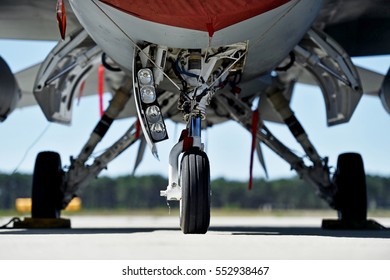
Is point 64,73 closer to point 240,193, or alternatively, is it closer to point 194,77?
point 194,77

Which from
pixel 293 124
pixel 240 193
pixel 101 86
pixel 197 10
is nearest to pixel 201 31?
pixel 197 10

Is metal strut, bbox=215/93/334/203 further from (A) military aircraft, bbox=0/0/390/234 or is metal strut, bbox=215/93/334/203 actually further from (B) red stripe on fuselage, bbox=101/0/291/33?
(B) red stripe on fuselage, bbox=101/0/291/33

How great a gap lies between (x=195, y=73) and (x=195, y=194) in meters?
1.61

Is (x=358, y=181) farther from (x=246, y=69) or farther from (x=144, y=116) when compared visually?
(x=144, y=116)

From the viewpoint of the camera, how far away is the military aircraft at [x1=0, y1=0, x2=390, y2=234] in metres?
8.40

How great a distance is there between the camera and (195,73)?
9.12 metres

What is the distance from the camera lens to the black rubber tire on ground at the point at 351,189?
13.0 m

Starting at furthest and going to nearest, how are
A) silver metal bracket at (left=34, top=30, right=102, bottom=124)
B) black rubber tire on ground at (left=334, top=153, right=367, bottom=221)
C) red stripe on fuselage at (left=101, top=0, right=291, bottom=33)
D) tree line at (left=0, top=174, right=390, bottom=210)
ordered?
tree line at (left=0, top=174, right=390, bottom=210), black rubber tire on ground at (left=334, top=153, right=367, bottom=221), silver metal bracket at (left=34, top=30, right=102, bottom=124), red stripe on fuselage at (left=101, top=0, right=291, bottom=33)

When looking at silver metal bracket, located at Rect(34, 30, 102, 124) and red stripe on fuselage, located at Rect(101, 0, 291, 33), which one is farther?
silver metal bracket, located at Rect(34, 30, 102, 124)

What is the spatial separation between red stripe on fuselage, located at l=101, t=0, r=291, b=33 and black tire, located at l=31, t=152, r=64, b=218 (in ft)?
16.9

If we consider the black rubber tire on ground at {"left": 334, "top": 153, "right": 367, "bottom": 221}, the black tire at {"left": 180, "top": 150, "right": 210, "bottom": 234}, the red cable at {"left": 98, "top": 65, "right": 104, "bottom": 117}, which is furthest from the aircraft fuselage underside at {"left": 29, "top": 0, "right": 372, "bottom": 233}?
the red cable at {"left": 98, "top": 65, "right": 104, "bottom": 117}

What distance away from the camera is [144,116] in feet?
28.4

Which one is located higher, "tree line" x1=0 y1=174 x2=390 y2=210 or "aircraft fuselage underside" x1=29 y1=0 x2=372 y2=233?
"tree line" x1=0 y1=174 x2=390 y2=210
